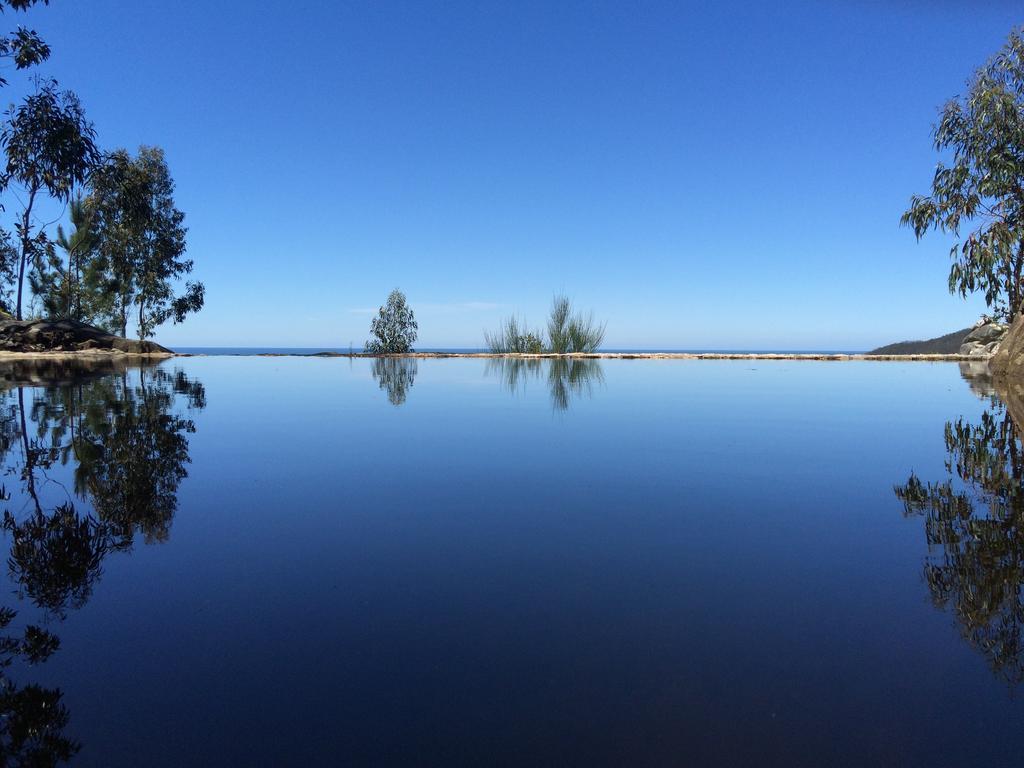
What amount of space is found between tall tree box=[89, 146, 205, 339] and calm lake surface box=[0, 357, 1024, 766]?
18379 millimetres

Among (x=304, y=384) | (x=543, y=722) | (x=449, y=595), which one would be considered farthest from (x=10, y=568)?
(x=304, y=384)

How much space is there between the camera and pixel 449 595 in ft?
5.19

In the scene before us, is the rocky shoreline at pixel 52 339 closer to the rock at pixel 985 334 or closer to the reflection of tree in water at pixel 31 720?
the reflection of tree in water at pixel 31 720

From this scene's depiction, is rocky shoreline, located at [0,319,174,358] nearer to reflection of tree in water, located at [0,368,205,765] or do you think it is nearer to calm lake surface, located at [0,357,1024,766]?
reflection of tree in water, located at [0,368,205,765]

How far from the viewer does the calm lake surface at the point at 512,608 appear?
104 centimetres

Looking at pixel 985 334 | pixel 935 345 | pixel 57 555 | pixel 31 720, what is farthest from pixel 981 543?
pixel 935 345

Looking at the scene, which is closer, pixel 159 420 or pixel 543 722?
pixel 543 722

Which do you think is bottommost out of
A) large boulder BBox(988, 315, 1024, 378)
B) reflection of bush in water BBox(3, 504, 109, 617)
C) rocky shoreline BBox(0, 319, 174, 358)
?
reflection of bush in water BBox(3, 504, 109, 617)

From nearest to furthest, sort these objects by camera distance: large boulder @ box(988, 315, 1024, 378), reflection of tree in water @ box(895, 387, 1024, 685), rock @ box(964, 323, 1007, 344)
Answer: reflection of tree in water @ box(895, 387, 1024, 685), large boulder @ box(988, 315, 1024, 378), rock @ box(964, 323, 1007, 344)

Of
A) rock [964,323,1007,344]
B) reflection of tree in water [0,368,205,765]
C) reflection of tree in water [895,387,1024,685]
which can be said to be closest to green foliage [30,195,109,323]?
reflection of tree in water [0,368,205,765]

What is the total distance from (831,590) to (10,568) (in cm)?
251

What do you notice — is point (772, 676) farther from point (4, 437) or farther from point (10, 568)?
point (4, 437)

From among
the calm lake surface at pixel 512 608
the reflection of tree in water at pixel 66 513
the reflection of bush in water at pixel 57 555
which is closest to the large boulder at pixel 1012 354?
the calm lake surface at pixel 512 608

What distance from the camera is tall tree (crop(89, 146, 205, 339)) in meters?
18.2
